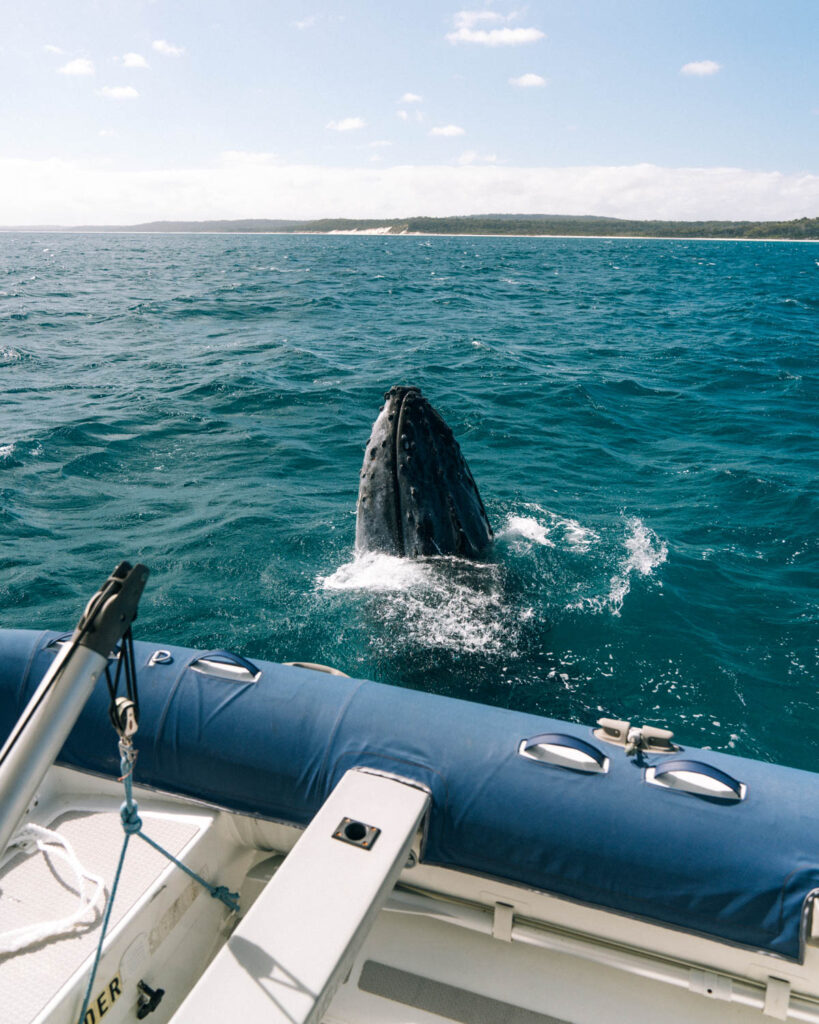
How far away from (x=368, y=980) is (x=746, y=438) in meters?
16.0

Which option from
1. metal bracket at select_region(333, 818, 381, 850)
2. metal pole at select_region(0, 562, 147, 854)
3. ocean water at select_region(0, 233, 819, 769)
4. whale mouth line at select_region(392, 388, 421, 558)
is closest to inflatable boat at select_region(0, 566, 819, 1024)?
metal bracket at select_region(333, 818, 381, 850)

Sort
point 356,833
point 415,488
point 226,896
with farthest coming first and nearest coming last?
point 415,488, point 226,896, point 356,833

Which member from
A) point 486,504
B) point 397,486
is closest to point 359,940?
point 397,486

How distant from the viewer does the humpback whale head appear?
7.85m

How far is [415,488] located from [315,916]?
4815 millimetres

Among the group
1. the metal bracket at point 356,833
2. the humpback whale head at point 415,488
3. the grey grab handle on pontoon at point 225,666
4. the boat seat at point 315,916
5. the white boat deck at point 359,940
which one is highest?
the humpback whale head at point 415,488

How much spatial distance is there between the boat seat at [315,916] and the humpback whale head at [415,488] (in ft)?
12.6

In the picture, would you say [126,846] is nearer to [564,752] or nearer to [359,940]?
[359,940]

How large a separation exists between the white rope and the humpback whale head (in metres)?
4.26

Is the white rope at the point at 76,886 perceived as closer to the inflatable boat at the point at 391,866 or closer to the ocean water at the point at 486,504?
the inflatable boat at the point at 391,866

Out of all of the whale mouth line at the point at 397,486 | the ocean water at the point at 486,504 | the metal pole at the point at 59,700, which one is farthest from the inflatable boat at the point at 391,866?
the whale mouth line at the point at 397,486

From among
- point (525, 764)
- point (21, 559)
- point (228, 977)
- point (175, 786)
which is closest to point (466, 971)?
point (525, 764)

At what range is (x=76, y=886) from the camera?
173 inches

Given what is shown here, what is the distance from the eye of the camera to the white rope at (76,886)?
3986mm
